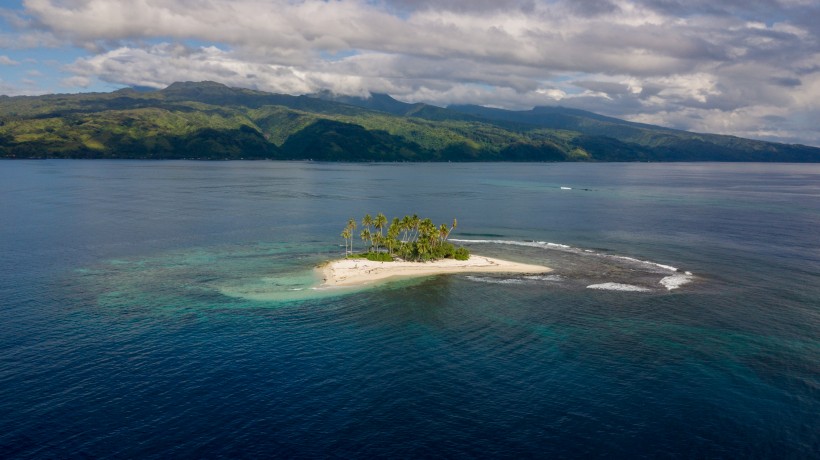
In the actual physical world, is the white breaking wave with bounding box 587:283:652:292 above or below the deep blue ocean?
above

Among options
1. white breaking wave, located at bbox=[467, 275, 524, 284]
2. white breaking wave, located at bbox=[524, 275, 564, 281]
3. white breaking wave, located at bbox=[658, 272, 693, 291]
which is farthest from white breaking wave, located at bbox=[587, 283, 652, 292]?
white breaking wave, located at bbox=[467, 275, 524, 284]

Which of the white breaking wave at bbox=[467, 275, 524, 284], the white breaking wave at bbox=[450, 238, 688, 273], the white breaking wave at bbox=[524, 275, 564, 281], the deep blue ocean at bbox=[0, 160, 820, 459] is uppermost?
the white breaking wave at bbox=[450, 238, 688, 273]

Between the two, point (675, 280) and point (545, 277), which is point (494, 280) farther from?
point (675, 280)

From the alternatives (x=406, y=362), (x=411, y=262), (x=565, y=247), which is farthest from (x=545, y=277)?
(x=406, y=362)

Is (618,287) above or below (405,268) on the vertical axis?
above

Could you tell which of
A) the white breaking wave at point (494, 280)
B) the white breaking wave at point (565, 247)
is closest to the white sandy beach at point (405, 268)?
the white breaking wave at point (494, 280)

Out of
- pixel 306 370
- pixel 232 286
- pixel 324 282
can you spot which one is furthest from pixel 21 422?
pixel 324 282

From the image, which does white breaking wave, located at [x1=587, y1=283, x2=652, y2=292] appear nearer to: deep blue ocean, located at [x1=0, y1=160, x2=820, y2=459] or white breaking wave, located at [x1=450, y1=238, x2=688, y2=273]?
deep blue ocean, located at [x1=0, y1=160, x2=820, y2=459]

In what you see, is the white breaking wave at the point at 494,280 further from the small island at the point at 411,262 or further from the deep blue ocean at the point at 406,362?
the small island at the point at 411,262

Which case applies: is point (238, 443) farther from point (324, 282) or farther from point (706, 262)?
point (706, 262)

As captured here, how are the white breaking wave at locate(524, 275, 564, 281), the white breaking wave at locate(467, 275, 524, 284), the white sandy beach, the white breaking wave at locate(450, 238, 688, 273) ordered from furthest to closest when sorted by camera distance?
the white breaking wave at locate(450, 238, 688, 273)
the white sandy beach
the white breaking wave at locate(524, 275, 564, 281)
the white breaking wave at locate(467, 275, 524, 284)
